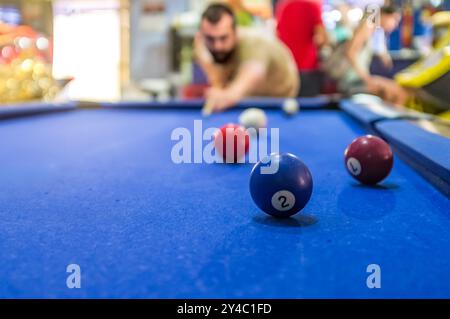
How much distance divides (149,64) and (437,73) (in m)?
6.85

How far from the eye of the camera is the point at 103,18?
32.0 ft

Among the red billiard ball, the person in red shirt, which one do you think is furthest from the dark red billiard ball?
the person in red shirt

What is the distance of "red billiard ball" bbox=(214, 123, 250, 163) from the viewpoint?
69.4 inches

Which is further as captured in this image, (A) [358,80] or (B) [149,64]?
(B) [149,64]

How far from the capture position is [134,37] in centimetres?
910

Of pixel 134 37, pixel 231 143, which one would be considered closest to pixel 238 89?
pixel 231 143

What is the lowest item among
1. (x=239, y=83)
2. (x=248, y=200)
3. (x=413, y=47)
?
(x=248, y=200)

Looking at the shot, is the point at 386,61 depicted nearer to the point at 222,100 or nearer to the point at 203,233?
the point at 222,100

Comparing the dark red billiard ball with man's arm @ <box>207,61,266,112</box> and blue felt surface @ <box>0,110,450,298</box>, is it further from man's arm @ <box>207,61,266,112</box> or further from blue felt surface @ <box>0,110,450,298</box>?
man's arm @ <box>207,61,266,112</box>

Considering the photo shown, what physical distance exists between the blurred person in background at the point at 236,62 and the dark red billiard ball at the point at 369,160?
7.33 feet

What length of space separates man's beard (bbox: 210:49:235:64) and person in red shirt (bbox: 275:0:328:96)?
1061 millimetres

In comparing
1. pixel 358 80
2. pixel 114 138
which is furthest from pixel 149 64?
pixel 114 138
